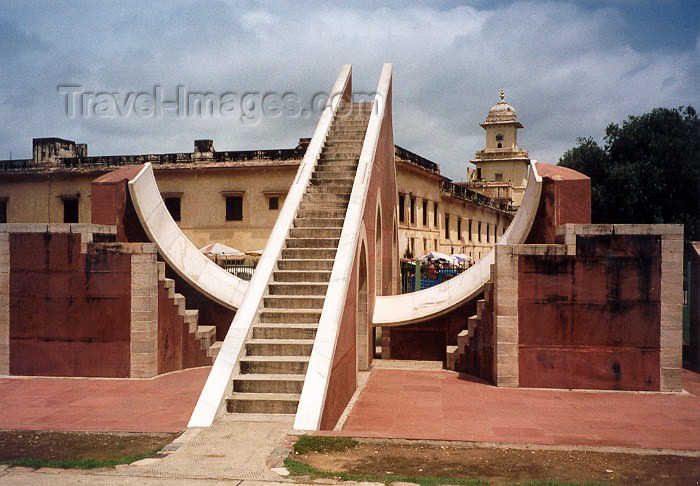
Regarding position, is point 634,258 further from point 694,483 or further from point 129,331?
point 129,331

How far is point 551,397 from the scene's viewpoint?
9.17m

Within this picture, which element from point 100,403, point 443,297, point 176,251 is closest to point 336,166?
point 443,297

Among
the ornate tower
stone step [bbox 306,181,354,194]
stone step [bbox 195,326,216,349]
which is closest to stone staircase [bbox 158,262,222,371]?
stone step [bbox 195,326,216,349]

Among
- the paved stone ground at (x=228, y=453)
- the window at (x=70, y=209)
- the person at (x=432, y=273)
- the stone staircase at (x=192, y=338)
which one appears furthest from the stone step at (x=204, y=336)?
the window at (x=70, y=209)

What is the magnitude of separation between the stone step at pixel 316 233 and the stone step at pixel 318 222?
0.24 meters

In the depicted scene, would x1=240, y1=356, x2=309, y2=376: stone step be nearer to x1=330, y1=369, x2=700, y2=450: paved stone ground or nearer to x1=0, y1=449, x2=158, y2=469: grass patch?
x1=330, y1=369, x2=700, y2=450: paved stone ground

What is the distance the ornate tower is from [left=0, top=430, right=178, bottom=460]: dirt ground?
156 feet

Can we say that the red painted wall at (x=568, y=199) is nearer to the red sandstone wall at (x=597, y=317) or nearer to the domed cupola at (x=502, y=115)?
the red sandstone wall at (x=597, y=317)

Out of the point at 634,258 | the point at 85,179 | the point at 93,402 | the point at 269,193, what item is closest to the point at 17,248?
the point at 93,402

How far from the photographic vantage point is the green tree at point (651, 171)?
94.1 feet

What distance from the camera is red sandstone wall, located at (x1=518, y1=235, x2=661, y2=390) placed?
9.61 metres

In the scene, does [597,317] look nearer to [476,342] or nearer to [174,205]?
[476,342]

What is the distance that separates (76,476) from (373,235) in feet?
23.6

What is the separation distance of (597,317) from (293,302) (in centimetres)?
410
